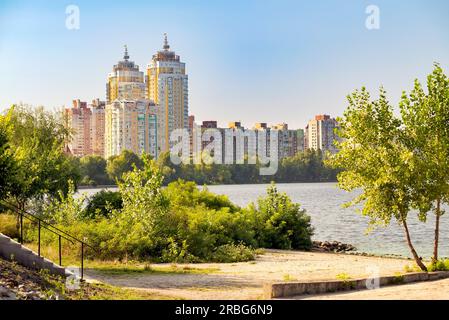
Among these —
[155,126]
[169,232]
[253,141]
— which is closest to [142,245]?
[169,232]

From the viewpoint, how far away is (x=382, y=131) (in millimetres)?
22938

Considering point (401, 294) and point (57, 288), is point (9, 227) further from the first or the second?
point (401, 294)

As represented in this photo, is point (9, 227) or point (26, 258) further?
point (9, 227)

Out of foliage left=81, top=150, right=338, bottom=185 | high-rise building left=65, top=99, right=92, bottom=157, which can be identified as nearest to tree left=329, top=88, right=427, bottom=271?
foliage left=81, top=150, right=338, bottom=185

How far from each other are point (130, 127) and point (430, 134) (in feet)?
354

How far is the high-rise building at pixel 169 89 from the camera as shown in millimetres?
142500

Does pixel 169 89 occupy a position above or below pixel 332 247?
above

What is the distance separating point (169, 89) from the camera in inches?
5866

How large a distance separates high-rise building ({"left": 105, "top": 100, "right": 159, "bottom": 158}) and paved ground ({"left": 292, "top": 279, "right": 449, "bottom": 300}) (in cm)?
10251

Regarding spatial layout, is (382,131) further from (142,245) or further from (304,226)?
(304,226)

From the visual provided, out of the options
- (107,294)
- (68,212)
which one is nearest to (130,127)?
(68,212)

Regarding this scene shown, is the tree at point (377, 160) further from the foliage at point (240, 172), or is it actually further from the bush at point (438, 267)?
the foliage at point (240, 172)

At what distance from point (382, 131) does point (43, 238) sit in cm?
1365

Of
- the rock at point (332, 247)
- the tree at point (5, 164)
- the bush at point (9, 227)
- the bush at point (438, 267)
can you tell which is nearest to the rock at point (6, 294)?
the tree at point (5, 164)
